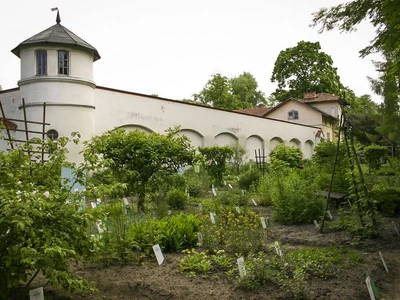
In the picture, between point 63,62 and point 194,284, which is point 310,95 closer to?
point 63,62

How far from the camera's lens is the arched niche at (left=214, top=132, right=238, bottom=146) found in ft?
78.6

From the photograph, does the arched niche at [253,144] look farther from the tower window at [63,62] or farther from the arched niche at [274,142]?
the tower window at [63,62]

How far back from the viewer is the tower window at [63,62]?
15.6 m

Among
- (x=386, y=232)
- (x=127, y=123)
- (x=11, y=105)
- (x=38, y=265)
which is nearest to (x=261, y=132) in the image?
(x=127, y=123)

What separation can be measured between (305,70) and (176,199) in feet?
116

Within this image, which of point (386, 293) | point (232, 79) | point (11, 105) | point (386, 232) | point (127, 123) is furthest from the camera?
Answer: point (232, 79)

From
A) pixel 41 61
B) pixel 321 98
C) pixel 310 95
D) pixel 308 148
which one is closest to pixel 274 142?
pixel 308 148

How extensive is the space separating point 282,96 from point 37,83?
31.8 m

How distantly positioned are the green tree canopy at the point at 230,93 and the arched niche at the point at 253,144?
13438 mm

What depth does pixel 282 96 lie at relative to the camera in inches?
1704

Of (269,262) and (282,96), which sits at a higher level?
(282,96)

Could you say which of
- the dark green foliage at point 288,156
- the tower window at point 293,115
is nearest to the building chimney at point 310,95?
the tower window at point 293,115

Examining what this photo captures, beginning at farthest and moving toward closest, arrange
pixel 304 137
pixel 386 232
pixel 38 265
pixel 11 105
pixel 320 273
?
1. pixel 304 137
2. pixel 11 105
3. pixel 386 232
4. pixel 320 273
5. pixel 38 265

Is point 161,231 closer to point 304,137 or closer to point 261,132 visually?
point 261,132
